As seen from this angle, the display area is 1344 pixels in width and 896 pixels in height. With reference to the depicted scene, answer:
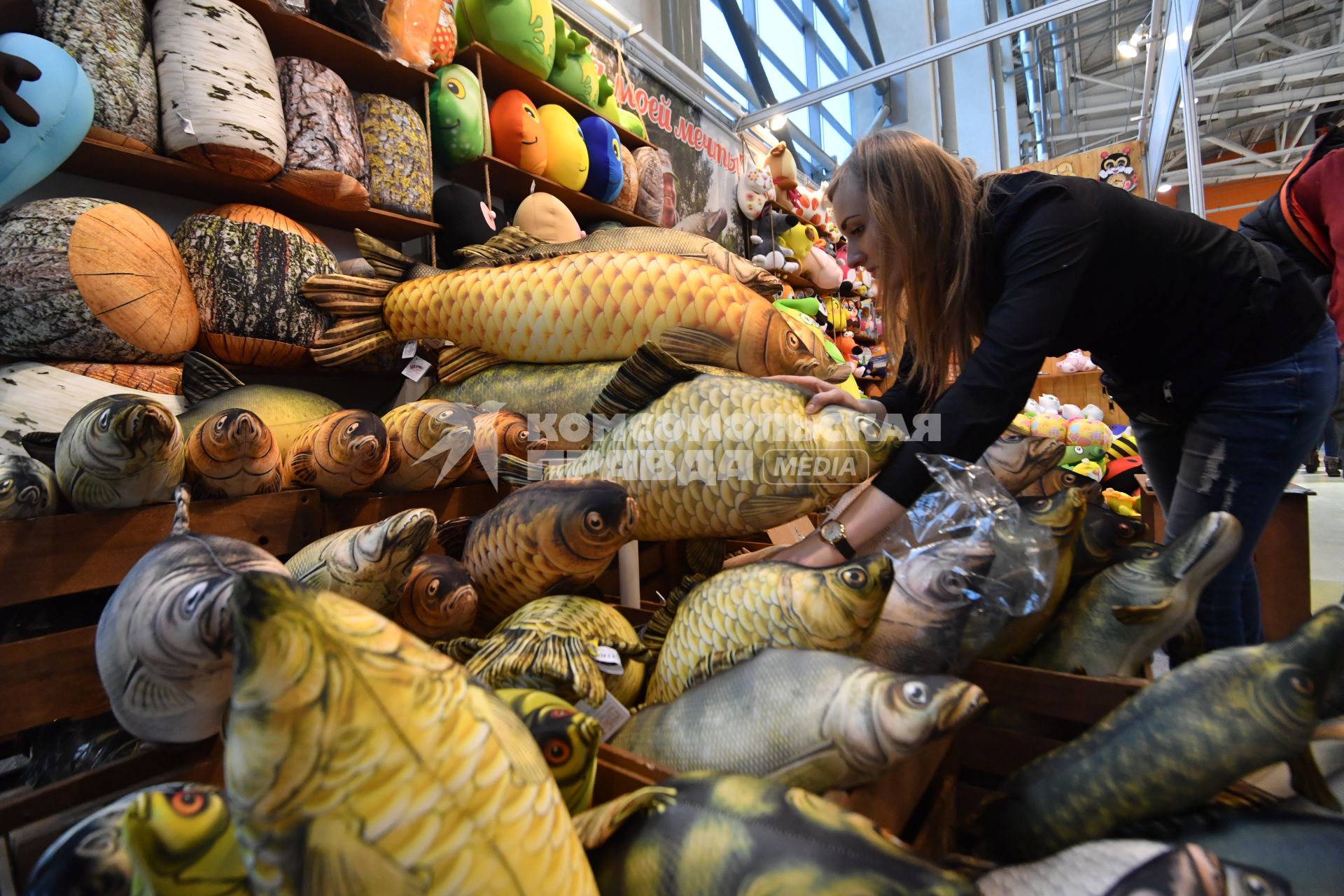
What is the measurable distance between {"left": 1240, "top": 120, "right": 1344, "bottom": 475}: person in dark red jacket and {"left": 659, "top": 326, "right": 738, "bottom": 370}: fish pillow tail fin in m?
1.43

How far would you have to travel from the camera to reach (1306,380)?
1.08 meters

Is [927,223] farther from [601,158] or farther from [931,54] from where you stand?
[931,54]

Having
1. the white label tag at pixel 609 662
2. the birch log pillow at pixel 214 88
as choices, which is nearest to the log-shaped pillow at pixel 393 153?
the birch log pillow at pixel 214 88

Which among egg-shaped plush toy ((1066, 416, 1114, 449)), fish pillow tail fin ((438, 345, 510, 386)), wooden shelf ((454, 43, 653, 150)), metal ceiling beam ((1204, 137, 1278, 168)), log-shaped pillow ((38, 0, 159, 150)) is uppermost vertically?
metal ceiling beam ((1204, 137, 1278, 168))

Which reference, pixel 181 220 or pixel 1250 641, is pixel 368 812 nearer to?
pixel 1250 641

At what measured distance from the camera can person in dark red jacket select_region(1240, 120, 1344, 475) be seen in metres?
1.53

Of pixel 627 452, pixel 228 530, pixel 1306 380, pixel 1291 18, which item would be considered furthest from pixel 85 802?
pixel 1291 18

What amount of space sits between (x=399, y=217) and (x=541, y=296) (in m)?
0.73

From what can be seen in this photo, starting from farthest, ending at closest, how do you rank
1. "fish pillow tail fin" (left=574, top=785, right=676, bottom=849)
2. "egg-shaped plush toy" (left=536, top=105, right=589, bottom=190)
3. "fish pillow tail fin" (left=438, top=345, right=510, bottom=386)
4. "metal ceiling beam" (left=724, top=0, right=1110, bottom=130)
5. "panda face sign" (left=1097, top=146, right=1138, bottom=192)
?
"panda face sign" (left=1097, top=146, right=1138, bottom=192) → "metal ceiling beam" (left=724, top=0, right=1110, bottom=130) → "egg-shaped plush toy" (left=536, top=105, right=589, bottom=190) → "fish pillow tail fin" (left=438, top=345, right=510, bottom=386) → "fish pillow tail fin" (left=574, top=785, right=676, bottom=849)

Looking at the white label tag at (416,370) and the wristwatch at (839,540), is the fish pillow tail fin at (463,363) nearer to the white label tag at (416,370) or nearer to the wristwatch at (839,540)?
the white label tag at (416,370)

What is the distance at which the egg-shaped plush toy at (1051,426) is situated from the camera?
2.82 metres

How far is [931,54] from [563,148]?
241 cm

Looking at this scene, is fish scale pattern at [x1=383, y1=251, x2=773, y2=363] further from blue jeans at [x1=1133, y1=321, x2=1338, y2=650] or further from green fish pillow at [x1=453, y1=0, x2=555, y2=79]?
green fish pillow at [x1=453, y1=0, x2=555, y2=79]

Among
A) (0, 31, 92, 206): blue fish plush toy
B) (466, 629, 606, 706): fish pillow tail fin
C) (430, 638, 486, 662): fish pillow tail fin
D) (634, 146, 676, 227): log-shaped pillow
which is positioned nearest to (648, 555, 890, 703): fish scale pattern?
(466, 629, 606, 706): fish pillow tail fin
